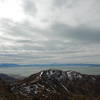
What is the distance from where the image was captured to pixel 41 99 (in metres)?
195

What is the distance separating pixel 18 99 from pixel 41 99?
4328 cm

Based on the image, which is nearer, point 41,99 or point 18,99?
point 18,99

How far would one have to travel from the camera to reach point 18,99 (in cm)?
15938
